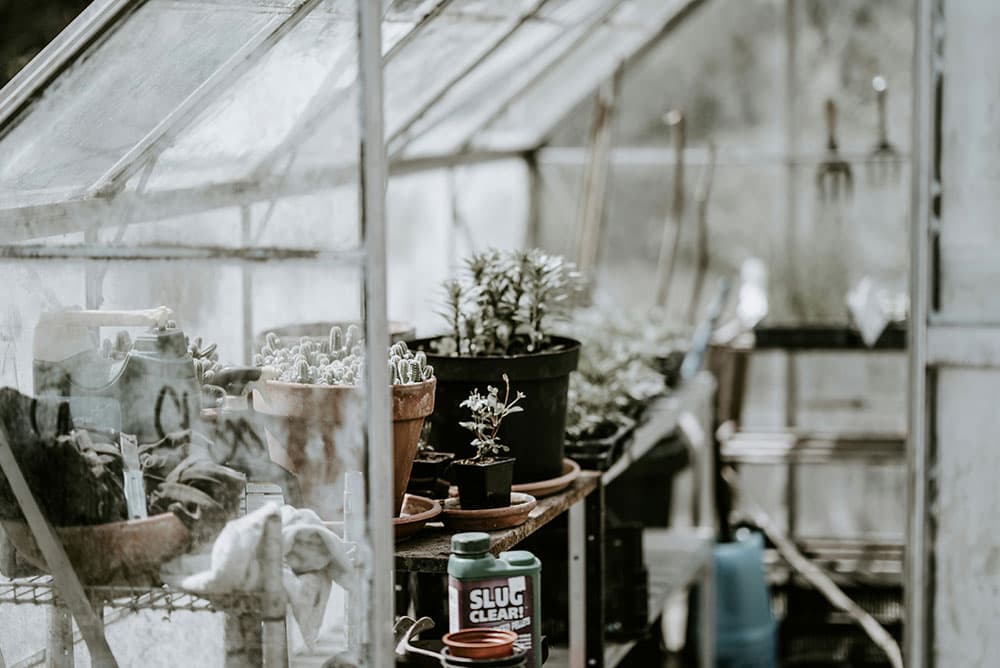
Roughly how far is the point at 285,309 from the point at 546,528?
1.27 meters

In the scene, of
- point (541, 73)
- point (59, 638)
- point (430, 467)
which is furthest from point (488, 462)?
point (541, 73)

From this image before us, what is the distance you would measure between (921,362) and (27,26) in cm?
178

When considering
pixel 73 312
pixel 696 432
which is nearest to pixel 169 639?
pixel 73 312

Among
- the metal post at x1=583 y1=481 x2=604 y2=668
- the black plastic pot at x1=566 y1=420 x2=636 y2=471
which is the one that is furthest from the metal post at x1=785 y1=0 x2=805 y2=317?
the metal post at x1=583 y1=481 x2=604 y2=668

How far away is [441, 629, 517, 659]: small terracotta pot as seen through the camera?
2.10 m

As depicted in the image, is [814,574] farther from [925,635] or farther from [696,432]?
[925,635]

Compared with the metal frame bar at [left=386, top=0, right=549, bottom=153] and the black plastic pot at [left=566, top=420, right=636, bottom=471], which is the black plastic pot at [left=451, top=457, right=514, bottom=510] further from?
the metal frame bar at [left=386, top=0, right=549, bottom=153]

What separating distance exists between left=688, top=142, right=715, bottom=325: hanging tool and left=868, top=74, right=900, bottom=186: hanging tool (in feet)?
2.25

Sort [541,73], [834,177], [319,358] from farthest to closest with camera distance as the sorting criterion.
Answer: [834,177]
[541,73]
[319,358]

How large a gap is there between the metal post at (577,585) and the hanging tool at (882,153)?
3182 mm

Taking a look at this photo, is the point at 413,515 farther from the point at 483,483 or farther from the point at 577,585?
the point at 577,585

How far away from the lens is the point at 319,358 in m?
2.17

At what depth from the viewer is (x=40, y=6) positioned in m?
2.43

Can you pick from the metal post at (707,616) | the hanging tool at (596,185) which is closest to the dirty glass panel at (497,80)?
the hanging tool at (596,185)
